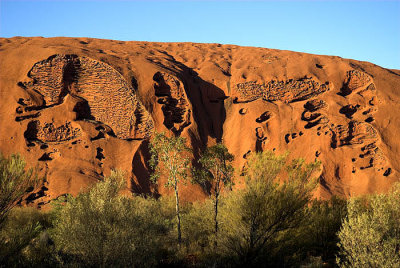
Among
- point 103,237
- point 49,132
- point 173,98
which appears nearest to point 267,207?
point 103,237

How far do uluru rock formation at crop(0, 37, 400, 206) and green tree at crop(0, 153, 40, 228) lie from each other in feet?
57.5

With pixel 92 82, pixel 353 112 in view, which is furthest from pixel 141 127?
pixel 353 112

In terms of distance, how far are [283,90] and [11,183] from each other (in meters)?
32.4

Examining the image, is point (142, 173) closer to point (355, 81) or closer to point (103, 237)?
point (103, 237)

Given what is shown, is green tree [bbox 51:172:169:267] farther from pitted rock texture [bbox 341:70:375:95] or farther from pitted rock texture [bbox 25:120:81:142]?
pitted rock texture [bbox 341:70:375:95]

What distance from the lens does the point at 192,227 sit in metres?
19.0

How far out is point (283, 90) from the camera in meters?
37.4

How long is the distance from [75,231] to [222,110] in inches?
1145

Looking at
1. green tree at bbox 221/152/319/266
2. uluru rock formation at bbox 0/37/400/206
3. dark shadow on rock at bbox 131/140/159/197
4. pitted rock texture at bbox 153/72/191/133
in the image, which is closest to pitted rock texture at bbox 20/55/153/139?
uluru rock formation at bbox 0/37/400/206

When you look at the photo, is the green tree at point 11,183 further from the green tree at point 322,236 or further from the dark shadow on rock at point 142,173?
the dark shadow on rock at point 142,173

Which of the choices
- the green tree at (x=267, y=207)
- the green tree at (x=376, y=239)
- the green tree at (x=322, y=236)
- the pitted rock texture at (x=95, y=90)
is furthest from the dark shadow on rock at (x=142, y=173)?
the green tree at (x=376, y=239)

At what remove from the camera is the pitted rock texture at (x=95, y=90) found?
31703 mm

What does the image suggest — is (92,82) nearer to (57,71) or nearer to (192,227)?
(57,71)

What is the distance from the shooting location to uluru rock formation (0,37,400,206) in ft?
96.9
